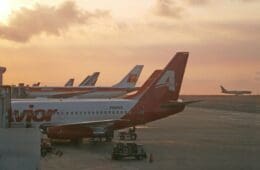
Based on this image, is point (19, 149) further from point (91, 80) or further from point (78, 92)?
point (91, 80)

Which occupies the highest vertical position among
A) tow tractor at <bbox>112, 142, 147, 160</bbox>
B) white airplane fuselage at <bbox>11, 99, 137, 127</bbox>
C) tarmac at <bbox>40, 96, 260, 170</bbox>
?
white airplane fuselage at <bbox>11, 99, 137, 127</bbox>

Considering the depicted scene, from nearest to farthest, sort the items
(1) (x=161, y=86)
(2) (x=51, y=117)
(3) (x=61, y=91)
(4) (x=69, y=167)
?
1. (4) (x=69, y=167)
2. (2) (x=51, y=117)
3. (1) (x=161, y=86)
4. (3) (x=61, y=91)

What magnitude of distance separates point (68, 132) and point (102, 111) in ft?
15.1

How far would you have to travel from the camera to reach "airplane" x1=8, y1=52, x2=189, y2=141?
41353mm

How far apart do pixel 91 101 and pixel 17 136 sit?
29.2 meters

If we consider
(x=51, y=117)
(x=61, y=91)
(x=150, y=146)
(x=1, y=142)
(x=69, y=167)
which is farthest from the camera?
(x=61, y=91)

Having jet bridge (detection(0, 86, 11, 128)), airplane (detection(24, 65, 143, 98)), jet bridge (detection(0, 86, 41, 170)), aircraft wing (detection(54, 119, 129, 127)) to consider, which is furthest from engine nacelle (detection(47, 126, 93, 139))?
airplane (detection(24, 65, 143, 98))

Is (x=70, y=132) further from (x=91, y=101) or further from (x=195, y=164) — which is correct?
(x=195, y=164)

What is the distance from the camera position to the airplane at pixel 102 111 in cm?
4135

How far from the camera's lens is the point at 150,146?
40.3m

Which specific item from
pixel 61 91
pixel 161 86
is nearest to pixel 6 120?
pixel 161 86

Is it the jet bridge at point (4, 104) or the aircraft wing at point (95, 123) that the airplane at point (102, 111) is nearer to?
the aircraft wing at point (95, 123)

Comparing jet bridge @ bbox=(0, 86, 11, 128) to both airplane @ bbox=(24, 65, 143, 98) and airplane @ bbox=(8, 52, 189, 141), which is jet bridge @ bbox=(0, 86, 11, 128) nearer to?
airplane @ bbox=(8, 52, 189, 141)

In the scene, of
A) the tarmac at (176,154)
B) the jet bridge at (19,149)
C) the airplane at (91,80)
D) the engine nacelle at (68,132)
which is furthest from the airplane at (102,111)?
the airplane at (91,80)
